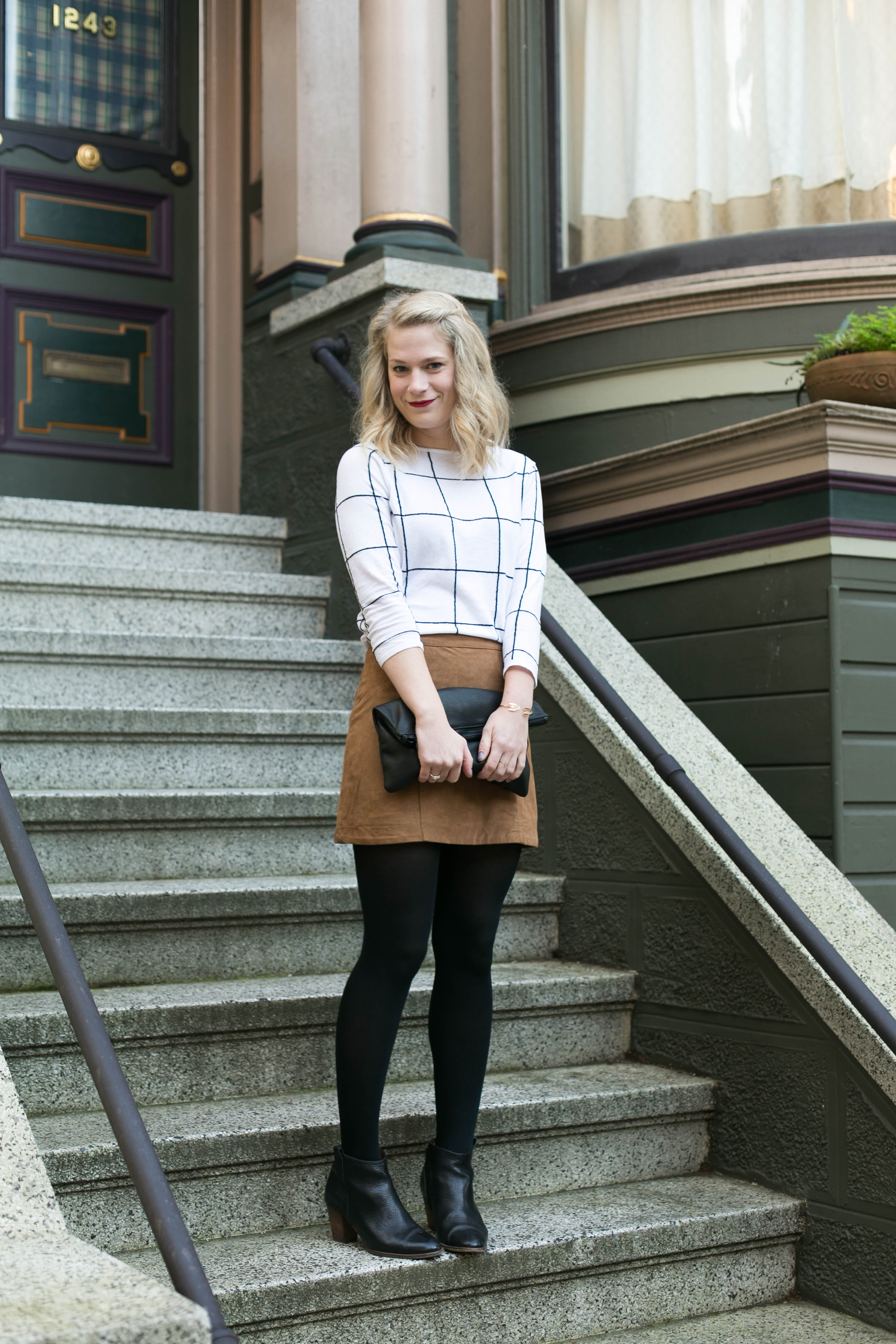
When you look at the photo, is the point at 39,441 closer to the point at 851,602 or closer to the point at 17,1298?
the point at 851,602

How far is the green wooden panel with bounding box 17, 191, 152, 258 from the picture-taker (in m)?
4.98

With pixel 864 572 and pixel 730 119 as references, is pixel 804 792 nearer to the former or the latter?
pixel 864 572

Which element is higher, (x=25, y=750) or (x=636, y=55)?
(x=636, y=55)

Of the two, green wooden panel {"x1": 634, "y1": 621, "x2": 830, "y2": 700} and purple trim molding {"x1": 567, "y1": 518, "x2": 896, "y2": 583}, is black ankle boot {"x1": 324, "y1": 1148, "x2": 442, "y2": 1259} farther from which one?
purple trim molding {"x1": 567, "y1": 518, "x2": 896, "y2": 583}

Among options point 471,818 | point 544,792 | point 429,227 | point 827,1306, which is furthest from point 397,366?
point 429,227

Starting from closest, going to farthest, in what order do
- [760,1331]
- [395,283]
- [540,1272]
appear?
1. [540,1272]
2. [760,1331]
3. [395,283]

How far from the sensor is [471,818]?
7.16ft

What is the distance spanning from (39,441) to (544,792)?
2.53 m

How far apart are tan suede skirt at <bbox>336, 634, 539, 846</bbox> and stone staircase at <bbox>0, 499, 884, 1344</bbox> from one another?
0.60 metres

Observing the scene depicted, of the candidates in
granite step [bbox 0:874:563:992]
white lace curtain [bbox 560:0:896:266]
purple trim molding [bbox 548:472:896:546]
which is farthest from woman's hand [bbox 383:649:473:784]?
white lace curtain [bbox 560:0:896:266]

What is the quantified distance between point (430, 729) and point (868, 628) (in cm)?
168

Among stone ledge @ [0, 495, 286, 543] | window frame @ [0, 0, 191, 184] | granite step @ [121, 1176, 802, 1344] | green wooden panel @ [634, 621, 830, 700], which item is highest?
window frame @ [0, 0, 191, 184]

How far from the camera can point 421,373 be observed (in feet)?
7.32

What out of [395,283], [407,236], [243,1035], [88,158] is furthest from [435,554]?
[88,158]
